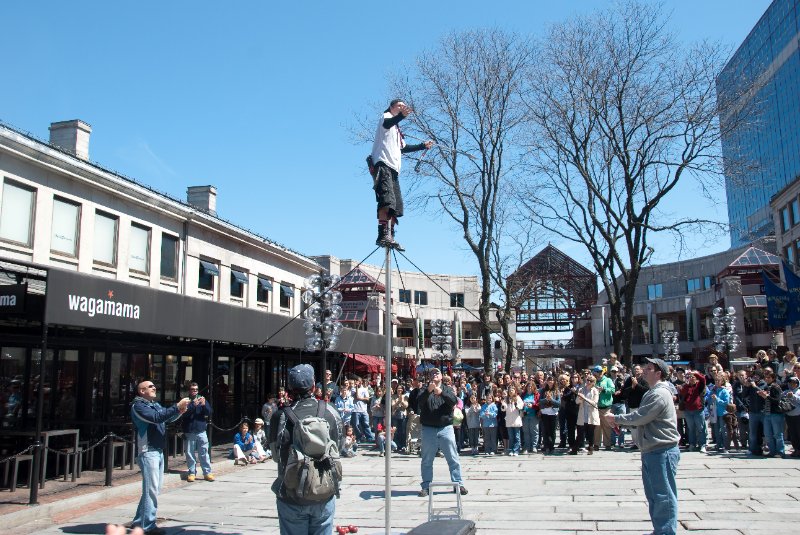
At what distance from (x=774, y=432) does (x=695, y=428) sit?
1.76m

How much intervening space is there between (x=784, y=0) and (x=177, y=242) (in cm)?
6984

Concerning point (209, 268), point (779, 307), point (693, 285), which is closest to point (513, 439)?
point (209, 268)

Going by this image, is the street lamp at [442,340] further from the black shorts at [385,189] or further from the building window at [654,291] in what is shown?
the building window at [654,291]

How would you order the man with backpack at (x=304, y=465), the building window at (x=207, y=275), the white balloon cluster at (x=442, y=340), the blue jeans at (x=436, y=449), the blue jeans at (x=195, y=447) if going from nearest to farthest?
the man with backpack at (x=304, y=465), the blue jeans at (x=436, y=449), the blue jeans at (x=195, y=447), the building window at (x=207, y=275), the white balloon cluster at (x=442, y=340)

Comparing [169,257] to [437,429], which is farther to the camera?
[169,257]

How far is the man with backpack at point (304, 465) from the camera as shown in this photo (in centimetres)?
470

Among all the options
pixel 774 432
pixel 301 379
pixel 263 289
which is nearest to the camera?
pixel 301 379

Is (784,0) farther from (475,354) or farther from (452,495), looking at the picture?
(452,495)

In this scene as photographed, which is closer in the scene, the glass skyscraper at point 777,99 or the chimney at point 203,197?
the chimney at point 203,197

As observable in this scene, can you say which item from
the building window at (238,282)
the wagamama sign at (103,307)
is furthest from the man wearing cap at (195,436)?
the building window at (238,282)

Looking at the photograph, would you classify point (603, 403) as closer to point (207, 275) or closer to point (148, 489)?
point (148, 489)

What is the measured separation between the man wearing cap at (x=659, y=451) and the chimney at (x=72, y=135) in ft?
70.2

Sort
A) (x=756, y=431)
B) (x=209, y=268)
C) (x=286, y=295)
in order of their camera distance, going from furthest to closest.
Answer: (x=286, y=295)
(x=209, y=268)
(x=756, y=431)

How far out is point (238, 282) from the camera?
95.8ft
